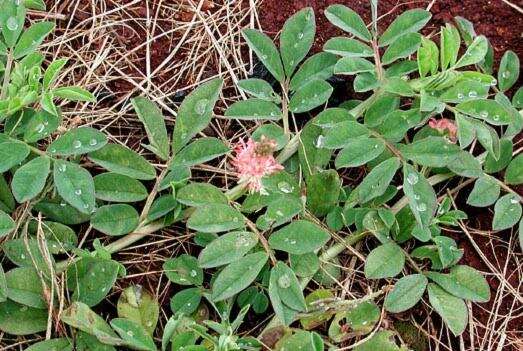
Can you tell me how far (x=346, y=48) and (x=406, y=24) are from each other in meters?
0.14

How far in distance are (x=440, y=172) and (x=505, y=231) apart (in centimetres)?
20

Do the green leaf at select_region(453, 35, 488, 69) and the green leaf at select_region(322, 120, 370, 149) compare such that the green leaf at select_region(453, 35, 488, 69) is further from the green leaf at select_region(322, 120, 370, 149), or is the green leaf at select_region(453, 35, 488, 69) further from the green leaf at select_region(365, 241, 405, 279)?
the green leaf at select_region(365, 241, 405, 279)

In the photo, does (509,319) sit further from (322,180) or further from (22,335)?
(22,335)

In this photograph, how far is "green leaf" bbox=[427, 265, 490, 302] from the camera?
157cm

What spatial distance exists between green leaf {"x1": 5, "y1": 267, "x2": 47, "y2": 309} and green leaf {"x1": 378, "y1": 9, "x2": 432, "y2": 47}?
2.91 feet

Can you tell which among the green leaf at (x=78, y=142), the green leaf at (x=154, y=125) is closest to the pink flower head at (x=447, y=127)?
the green leaf at (x=154, y=125)

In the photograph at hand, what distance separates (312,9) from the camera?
1.74m

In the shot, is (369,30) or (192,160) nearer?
(192,160)

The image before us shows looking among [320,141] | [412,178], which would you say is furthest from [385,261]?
[320,141]

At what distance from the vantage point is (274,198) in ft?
5.20

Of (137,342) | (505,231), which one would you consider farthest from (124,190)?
(505,231)

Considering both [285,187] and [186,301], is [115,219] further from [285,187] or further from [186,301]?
[285,187]

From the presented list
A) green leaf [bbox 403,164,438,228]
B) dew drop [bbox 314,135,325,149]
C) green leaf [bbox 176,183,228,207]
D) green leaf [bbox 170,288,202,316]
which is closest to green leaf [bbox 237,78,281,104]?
dew drop [bbox 314,135,325,149]

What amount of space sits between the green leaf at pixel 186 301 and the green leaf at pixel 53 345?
8.6 inches
